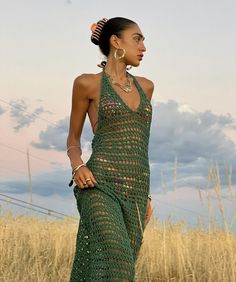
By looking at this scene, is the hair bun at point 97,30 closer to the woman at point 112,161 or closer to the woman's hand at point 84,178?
the woman at point 112,161

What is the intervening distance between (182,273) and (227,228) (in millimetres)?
995

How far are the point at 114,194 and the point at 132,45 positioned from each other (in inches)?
32.0

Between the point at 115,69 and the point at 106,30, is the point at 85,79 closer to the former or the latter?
the point at 115,69

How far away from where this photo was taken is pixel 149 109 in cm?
309

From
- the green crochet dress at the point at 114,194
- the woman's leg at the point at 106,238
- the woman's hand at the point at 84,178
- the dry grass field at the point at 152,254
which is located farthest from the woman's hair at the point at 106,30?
the dry grass field at the point at 152,254

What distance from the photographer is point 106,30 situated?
3.21m

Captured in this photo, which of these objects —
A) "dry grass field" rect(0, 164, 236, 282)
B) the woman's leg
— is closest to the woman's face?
the woman's leg

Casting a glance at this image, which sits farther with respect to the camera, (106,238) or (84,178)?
(84,178)

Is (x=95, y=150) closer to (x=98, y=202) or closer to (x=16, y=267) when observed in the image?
(x=98, y=202)

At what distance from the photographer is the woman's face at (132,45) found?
3076mm

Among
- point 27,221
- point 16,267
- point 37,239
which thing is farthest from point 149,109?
point 27,221

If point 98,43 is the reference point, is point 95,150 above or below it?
below

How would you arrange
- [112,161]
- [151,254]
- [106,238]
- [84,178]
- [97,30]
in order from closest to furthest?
[106,238] < [84,178] < [112,161] < [97,30] < [151,254]

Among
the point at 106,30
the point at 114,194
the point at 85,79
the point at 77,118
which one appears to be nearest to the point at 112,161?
the point at 114,194
